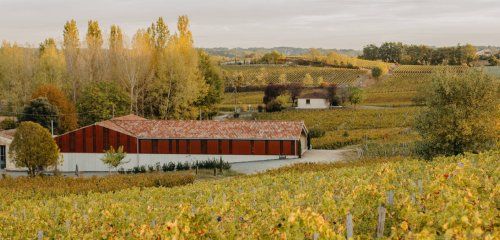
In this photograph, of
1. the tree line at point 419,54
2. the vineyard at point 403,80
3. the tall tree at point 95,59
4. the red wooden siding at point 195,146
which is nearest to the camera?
the red wooden siding at point 195,146

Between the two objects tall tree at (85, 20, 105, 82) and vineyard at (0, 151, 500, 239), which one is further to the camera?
tall tree at (85, 20, 105, 82)

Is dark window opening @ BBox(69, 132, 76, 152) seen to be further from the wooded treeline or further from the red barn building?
the wooded treeline

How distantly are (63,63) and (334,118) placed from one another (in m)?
33.0

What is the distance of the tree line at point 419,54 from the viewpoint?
140 m

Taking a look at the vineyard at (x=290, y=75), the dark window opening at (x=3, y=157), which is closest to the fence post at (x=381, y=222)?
the dark window opening at (x=3, y=157)

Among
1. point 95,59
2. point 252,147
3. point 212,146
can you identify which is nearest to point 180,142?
point 212,146

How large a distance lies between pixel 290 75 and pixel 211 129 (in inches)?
3515

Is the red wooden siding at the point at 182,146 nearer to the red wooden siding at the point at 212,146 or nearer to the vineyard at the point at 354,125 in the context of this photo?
the red wooden siding at the point at 212,146

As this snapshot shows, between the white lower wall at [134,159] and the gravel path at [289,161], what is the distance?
0.82 meters

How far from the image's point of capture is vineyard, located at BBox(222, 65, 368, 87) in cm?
11562

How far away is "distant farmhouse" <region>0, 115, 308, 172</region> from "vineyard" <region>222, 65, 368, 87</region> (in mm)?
67190

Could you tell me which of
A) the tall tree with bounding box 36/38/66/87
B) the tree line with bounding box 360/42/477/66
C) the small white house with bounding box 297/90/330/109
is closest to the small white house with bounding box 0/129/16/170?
the tall tree with bounding box 36/38/66/87

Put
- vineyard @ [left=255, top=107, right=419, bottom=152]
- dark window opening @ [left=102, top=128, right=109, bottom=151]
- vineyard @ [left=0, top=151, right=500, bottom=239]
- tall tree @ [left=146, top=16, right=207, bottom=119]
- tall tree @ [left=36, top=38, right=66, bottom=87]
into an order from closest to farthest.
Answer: vineyard @ [left=0, top=151, right=500, bottom=239], dark window opening @ [left=102, top=128, right=109, bottom=151], vineyard @ [left=255, top=107, right=419, bottom=152], tall tree @ [left=146, top=16, right=207, bottom=119], tall tree @ [left=36, top=38, right=66, bottom=87]

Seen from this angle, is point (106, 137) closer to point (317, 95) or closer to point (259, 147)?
point (259, 147)
